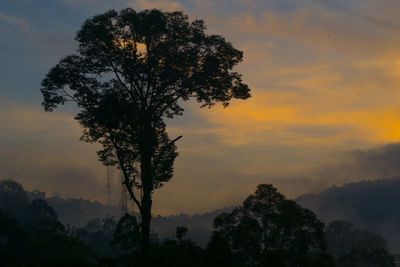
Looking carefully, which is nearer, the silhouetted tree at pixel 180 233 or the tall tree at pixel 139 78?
the tall tree at pixel 139 78

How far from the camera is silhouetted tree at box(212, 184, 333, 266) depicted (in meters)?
46.4

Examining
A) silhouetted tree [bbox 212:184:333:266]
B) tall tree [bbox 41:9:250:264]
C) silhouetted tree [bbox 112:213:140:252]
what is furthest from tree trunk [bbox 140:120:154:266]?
silhouetted tree [bbox 112:213:140:252]

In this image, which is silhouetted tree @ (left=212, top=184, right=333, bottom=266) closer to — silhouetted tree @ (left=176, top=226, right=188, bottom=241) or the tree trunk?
silhouetted tree @ (left=176, top=226, right=188, bottom=241)

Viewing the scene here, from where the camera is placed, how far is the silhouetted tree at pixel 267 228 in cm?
4644

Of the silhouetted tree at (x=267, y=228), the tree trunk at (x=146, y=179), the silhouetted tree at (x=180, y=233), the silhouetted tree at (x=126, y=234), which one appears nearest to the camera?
the tree trunk at (x=146, y=179)

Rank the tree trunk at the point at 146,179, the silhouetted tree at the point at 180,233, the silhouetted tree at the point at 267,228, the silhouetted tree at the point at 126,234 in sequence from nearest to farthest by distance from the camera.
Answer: the tree trunk at the point at 146,179
the silhouetted tree at the point at 267,228
the silhouetted tree at the point at 180,233
the silhouetted tree at the point at 126,234

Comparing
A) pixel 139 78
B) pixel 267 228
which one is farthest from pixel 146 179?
pixel 267 228

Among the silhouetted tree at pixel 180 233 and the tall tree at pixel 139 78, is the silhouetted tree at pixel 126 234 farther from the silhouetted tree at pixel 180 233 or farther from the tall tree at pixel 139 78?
the tall tree at pixel 139 78

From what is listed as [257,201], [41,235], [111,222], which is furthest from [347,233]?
[257,201]

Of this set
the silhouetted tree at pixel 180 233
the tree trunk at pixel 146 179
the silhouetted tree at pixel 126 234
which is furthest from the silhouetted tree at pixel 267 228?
the silhouetted tree at pixel 126 234

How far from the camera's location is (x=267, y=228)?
4847 cm

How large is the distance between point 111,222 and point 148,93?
570 feet

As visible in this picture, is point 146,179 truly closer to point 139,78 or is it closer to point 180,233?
point 139,78

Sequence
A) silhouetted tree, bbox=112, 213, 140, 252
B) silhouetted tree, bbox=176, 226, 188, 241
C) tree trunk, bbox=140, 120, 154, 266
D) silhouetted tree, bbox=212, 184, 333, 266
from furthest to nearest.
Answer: silhouetted tree, bbox=112, 213, 140, 252 < silhouetted tree, bbox=176, 226, 188, 241 < silhouetted tree, bbox=212, 184, 333, 266 < tree trunk, bbox=140, 120, 154, 266
